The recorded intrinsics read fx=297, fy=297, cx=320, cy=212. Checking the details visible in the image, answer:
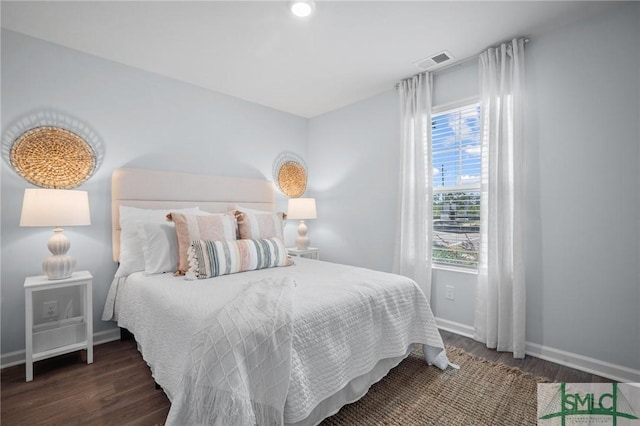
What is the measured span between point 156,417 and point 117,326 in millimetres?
1401

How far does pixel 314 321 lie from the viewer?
1497 millimetres

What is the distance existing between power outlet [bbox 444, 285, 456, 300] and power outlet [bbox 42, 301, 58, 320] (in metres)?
→ 3.44

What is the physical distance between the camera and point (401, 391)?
1.86 meters

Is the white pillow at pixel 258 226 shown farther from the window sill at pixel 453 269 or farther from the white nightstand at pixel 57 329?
the window sill at pixel 453 269

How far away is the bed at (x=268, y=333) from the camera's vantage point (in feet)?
3.92

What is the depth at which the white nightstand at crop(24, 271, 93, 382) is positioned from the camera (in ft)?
6.59

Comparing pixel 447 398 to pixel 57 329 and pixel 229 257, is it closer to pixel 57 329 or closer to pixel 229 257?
pixel 229 257

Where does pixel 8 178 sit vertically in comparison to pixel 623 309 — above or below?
above

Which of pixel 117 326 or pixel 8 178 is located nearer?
Result: pixel 8 178

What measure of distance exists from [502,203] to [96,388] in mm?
3249

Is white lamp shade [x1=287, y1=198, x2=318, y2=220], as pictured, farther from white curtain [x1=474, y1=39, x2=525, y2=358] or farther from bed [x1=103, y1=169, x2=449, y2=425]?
white curtain [x1=474, y1=39, x2=525, y2=358]

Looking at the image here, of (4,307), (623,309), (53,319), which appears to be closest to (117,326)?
(53,319)

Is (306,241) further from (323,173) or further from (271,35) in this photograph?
(271,35)

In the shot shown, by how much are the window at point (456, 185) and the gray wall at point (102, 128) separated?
2.24 meters
